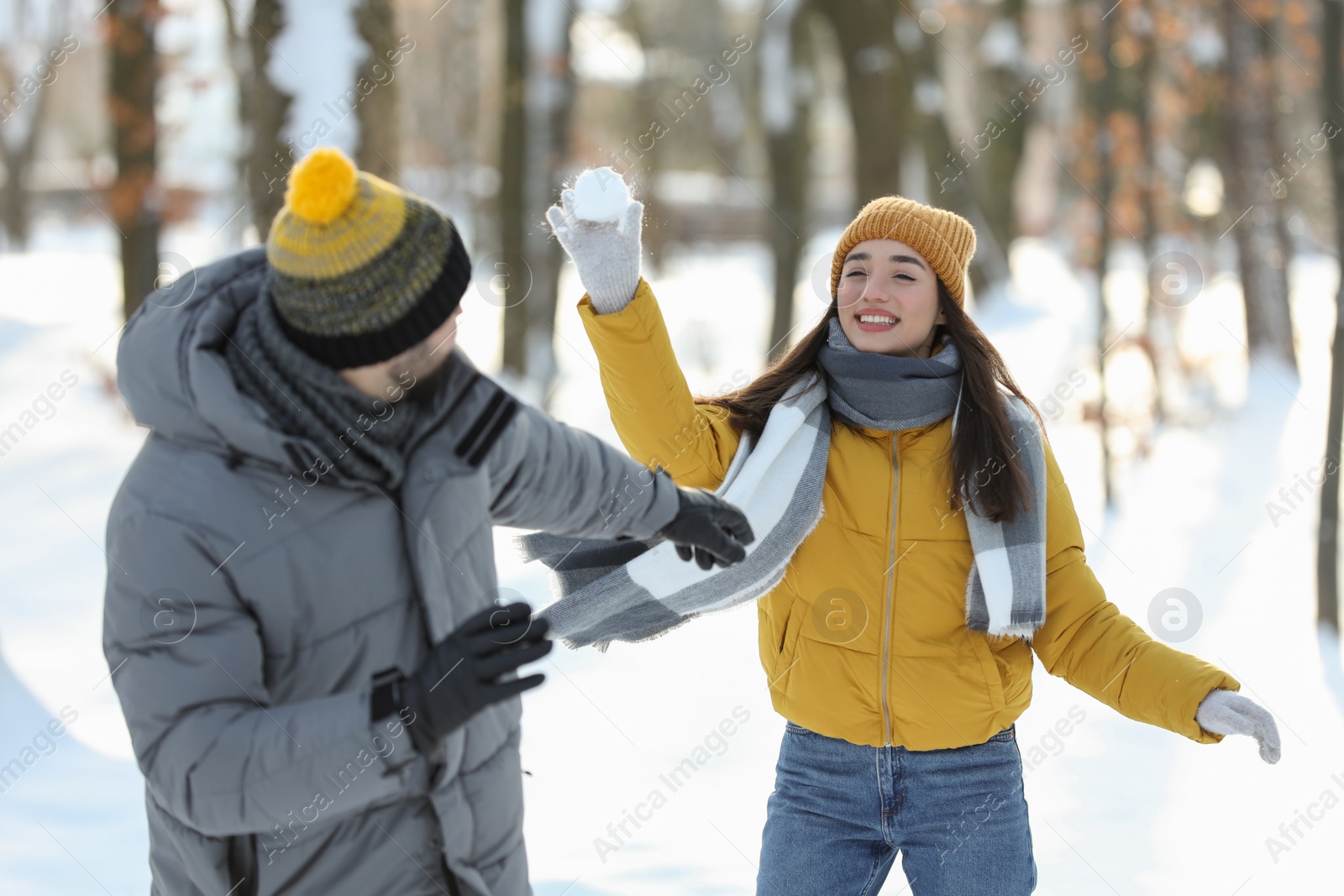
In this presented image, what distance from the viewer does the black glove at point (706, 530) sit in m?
1.82

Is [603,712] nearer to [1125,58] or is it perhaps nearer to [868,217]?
[868,217]

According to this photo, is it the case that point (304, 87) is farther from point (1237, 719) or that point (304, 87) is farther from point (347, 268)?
point (1237, 719)

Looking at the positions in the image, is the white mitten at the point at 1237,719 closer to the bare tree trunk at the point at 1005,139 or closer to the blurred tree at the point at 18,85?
the bare tree trunk at the point at 1005,139

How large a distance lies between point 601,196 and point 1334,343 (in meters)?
4.17

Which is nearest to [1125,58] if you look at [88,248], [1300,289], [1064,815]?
[1064,815]

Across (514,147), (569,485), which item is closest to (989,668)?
(569,485)

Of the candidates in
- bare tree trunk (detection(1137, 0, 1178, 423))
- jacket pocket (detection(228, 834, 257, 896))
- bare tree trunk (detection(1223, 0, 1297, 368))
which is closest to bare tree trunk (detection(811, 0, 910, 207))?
bare tree trunk (detection(1137, 0, 1178, 423))

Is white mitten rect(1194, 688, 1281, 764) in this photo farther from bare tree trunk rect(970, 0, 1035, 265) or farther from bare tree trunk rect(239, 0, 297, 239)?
bare tree trunk rect(970, 0, 1035, 265)

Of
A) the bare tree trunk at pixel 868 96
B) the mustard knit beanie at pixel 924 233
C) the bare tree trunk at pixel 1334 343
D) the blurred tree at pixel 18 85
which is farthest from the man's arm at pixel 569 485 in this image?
the blurred tree at pixel 18 85

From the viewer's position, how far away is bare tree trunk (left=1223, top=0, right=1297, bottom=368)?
10.4 metres

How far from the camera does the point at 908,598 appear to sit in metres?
2.12

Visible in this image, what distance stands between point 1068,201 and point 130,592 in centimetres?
2719

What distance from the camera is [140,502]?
1.29 meters

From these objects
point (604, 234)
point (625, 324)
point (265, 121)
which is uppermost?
point (265, 121)
